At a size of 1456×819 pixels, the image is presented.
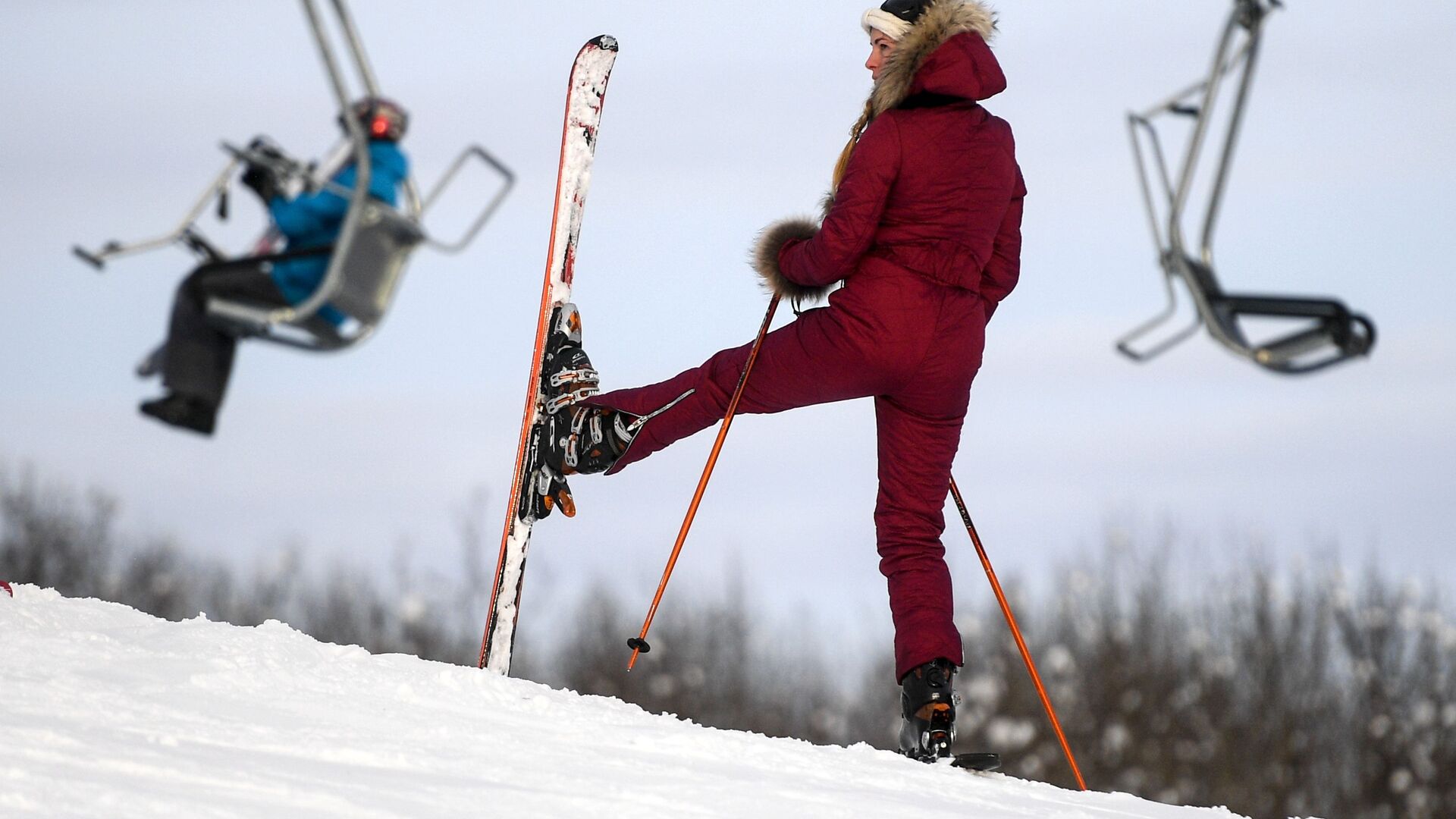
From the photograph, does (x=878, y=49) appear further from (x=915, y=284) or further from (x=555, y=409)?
(x=555, y=409)

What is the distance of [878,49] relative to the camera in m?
4.94

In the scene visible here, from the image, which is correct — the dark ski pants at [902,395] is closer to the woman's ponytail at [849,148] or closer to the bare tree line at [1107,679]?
the woman's ponytail at [849,148]

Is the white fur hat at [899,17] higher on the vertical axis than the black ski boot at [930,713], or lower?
higher

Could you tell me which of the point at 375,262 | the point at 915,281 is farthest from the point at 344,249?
the point at 915,281

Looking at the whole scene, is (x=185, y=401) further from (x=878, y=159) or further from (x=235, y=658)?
(x=878, y=159)

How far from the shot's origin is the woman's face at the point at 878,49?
4.90 m

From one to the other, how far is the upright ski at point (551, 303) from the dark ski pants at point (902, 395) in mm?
853

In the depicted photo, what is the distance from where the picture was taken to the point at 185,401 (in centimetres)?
439

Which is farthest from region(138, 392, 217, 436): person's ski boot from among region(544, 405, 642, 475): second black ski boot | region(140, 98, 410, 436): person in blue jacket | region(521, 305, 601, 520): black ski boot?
region(521, 305, 601, 520): black ski boot

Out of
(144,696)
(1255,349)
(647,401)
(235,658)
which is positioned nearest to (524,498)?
(647,401)

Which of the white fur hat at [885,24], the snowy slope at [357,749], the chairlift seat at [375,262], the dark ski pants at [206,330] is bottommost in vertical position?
the snowy slope at [357,749]

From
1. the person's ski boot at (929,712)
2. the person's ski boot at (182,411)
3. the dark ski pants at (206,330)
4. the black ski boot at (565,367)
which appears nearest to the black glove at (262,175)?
the dark ski pants at (206,330)

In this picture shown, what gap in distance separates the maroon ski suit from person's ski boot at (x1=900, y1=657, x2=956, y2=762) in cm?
5

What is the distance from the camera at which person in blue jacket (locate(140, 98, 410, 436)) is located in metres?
3.89
